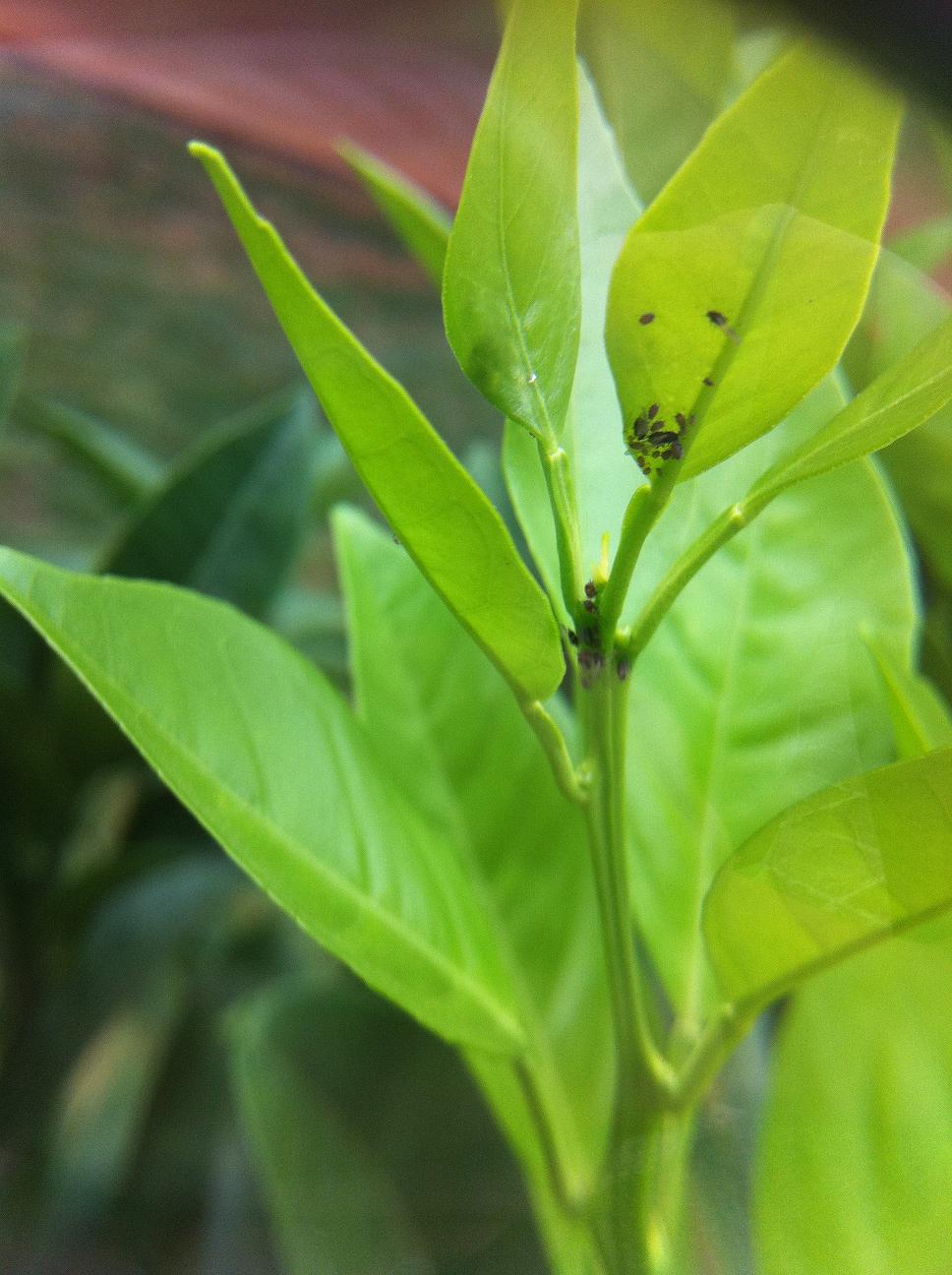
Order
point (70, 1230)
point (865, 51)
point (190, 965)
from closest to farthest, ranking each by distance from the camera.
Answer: point (865, 51), point (70, 1230), point (190, 965)

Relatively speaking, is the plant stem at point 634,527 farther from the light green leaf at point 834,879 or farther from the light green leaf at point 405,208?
the light green leaf at point 405,208

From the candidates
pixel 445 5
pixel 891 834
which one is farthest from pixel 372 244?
pixel 891 834

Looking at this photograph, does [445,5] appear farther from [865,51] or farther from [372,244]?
[372,244]

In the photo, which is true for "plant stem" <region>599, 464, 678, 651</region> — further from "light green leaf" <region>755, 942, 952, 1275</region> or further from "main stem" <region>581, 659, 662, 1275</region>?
"light green leaf" <region>755, 942, 952, 1275</region>

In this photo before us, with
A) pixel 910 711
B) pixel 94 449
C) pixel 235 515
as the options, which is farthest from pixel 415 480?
pixel 94 449

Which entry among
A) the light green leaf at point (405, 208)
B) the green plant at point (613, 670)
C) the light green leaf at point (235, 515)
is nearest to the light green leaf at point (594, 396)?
the green plant at point (613, 670)

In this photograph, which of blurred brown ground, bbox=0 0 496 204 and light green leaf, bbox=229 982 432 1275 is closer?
blurred brown ground, bbox=0 0 496 204

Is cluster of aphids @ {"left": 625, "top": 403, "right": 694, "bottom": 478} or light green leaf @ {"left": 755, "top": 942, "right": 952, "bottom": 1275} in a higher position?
cluster of aphids @ {"left": 625, "top": 403, "right": 694, "bottom": 478}

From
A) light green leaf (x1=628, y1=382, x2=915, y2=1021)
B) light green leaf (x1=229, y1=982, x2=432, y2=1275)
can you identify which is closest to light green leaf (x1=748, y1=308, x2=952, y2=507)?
light green leaf (x1=628, y1=382, x2=915, y2=1021)
